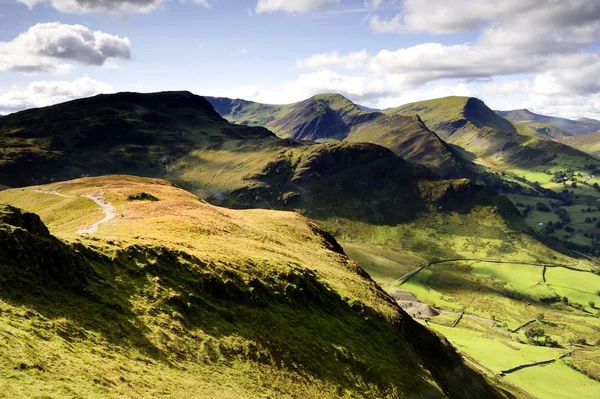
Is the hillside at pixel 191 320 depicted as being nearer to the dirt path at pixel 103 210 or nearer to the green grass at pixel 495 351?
the dirt path at pixel 103 210

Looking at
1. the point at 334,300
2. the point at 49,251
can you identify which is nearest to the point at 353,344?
the point at 334,300

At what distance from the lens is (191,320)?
4312cm

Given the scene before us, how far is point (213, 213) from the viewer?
91062 mm

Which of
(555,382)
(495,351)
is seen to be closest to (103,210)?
(495,351)

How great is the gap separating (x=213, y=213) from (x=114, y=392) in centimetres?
6623

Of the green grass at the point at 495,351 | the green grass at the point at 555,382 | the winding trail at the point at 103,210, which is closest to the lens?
the winding trail at the point at 103,210

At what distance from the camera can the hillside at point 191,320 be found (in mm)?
29125

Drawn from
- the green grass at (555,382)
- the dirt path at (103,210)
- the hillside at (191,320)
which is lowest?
the green grass at (555,382)

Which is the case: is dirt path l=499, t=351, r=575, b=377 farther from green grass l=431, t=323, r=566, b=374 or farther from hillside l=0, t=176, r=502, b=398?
hillside l=0, t=176, r=502, b=398

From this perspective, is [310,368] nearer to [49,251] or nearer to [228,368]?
[228,368]

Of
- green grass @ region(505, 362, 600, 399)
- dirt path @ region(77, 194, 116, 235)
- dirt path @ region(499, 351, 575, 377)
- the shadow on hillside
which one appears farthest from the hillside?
dirt path @ region(499, 351, 575, 377)

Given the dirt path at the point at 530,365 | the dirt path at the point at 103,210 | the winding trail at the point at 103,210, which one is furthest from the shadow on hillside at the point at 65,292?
the dirt path at the point at 530,365

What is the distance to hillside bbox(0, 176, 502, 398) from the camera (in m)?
29.1

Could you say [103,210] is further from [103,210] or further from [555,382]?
[555,382]
